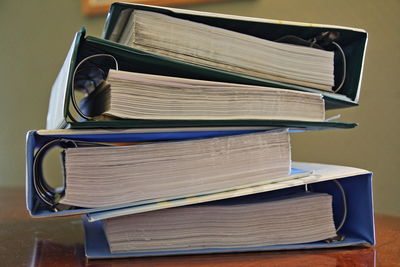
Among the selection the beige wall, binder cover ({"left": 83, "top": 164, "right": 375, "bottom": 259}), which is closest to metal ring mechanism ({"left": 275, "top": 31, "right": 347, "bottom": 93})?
binder cover ({"left": 83, "top": 164, "right": 375, "bottom": 259})

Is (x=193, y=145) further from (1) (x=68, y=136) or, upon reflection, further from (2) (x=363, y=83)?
(2) (x=363, y=83)

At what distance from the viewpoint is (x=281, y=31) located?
0.51 metres

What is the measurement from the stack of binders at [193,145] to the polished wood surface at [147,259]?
0.5 inches

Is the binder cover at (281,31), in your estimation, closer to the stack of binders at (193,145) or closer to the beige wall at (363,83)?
the stack of binders at (193,145)

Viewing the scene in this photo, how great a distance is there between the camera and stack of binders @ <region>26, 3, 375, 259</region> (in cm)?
41

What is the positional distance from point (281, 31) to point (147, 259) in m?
0.31

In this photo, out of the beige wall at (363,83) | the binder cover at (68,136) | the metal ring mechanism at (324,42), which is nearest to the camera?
the binder cover at (68,136)

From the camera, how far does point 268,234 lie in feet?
1.51

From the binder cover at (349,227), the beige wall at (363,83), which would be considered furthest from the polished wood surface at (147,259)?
the beige wall at (363,83)

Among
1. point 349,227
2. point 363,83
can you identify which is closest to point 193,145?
point 349,227

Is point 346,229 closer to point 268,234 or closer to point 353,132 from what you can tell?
point 268,234

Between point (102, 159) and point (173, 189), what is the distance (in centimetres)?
8

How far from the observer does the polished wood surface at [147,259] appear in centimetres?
41

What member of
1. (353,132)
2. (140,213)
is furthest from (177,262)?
(353,132)
